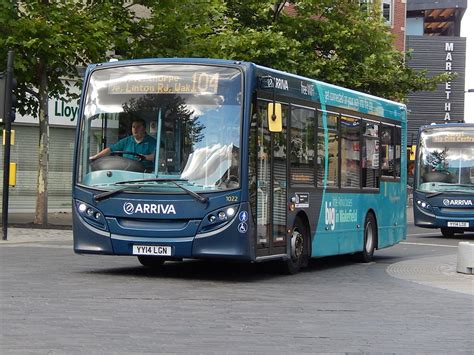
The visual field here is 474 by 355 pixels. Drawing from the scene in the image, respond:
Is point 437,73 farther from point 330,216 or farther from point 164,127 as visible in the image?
point 164,127

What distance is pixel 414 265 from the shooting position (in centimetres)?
1992

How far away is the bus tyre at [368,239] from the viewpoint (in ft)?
65.4

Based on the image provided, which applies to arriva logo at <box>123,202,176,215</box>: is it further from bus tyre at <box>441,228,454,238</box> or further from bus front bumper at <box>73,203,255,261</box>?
bus tyre at <box>441,228,454,238</box>

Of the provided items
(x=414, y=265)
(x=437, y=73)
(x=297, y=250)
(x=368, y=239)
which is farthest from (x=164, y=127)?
(x=437, y=73)

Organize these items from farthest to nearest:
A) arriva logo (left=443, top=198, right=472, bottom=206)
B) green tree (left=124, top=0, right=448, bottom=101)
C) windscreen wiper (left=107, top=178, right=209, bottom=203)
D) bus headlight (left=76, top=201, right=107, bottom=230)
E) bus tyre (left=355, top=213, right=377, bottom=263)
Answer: green tree (left=124, top=0, right=448, bottom=101)
arriva logo (left=443, top=198, right=472, bottom=206)
bus tyre (left=355, top=213, right=377, bottom=263)
bus headlight (left=76, top=201, right=107, bottom=230)
windscreen wiper (left=107, top=178, right=209, bottom=203)

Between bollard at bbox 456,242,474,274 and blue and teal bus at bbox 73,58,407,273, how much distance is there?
3164 mm

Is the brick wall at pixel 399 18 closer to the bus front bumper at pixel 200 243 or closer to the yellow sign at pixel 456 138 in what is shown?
the yellow sign at pixel 456 138

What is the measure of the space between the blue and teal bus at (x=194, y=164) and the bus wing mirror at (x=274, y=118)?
0.5 inches

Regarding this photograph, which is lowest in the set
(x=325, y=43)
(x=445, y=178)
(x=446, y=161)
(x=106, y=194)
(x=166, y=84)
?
(x=106, y=194)

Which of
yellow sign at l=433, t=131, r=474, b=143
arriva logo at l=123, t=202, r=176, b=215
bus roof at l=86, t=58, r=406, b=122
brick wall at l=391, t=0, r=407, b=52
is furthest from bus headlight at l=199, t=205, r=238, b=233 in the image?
brick wall at l=391, t=0, r=407, b=52

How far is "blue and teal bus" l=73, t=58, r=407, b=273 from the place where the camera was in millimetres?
14250

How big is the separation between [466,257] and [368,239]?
8.34 ft

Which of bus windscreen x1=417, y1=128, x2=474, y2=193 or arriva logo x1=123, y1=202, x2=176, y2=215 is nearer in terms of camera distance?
arriva logo x1=123, y1=202, x2=176, y2=215

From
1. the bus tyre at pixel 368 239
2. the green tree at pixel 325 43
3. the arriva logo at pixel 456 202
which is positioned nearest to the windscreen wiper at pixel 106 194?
the bus tyre at pixel 368 239
